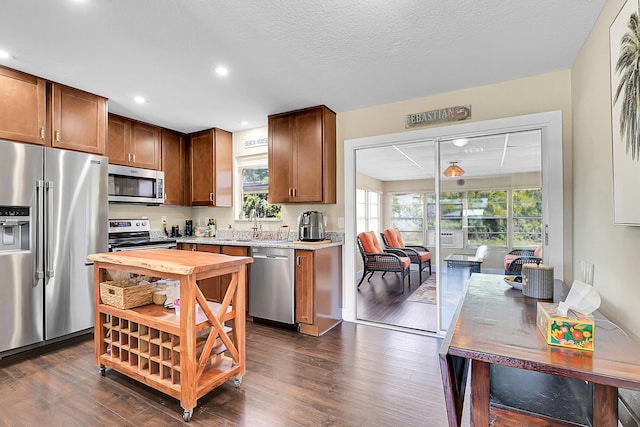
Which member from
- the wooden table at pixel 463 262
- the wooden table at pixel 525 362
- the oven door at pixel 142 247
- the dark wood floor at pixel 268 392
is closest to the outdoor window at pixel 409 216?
the wooden table at pixel 463 262

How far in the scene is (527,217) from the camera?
3.21 metres

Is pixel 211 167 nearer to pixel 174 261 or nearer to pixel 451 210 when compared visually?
pixel 174 261

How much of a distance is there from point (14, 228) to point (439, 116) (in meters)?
4.15

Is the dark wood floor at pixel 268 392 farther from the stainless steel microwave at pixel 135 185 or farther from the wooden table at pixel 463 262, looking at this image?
the stainless steel microwave at pixel 135 185

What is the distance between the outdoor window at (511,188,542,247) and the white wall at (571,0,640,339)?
446 mm

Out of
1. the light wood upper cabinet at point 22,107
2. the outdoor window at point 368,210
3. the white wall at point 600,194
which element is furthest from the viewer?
the outdoor window at point 368,210

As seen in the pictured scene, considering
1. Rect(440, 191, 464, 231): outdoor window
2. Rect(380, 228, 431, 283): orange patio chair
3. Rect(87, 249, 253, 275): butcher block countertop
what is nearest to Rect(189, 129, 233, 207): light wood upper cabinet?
Rect(87, 249, 253, 275): butcher block countertop

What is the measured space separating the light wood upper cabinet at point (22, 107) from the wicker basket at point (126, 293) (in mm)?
1619

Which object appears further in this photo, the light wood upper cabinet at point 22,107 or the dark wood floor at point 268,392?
the light wood upper cabinet at point 22,107

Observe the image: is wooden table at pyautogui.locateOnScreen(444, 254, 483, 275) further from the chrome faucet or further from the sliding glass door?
the chrome faucet

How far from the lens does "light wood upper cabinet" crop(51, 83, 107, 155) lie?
9.64ft

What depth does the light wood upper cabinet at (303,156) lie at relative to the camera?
11.7ft

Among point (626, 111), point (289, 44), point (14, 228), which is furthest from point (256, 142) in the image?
point (626, 111)

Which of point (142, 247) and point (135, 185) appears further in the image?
point (135, 185)
